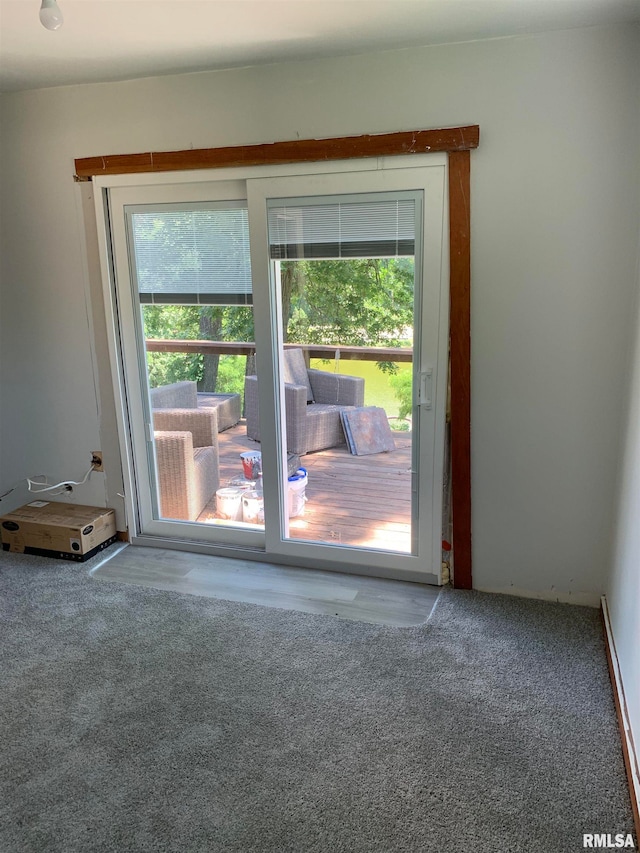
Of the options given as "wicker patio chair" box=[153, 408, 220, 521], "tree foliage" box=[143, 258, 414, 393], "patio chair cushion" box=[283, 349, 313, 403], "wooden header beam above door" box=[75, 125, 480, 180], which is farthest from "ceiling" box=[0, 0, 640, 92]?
"wicker patio chair" box=[153, 408, 220, 521]

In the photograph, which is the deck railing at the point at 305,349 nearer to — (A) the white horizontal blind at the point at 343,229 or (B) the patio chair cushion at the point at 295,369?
(B) the patio chair cushion at the point at 295,369

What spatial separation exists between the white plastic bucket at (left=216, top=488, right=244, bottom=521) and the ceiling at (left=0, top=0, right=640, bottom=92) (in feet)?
7.01

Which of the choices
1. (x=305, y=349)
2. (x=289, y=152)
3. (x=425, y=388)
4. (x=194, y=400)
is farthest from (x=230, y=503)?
(x=289, y=152)

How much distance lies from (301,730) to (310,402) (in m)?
1.62

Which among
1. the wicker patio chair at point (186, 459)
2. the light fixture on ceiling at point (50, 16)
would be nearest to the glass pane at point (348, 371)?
the wicker patio chair at point (186, 459)

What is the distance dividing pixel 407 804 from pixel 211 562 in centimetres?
183

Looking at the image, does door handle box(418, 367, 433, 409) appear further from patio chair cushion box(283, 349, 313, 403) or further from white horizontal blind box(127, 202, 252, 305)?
white horizontal blind box(127, 202, 252, 305)

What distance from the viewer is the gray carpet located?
1764mm

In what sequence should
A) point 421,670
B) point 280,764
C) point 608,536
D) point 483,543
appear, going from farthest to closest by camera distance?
point 483,543, point 608,536, point 421,670, point 280,764

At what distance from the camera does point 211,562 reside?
341 cm

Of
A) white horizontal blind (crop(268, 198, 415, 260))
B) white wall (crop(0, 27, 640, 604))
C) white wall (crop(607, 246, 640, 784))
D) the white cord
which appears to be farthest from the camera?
the white cord

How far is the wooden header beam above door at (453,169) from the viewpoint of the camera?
2.65 metres

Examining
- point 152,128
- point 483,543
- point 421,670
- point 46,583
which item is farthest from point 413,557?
point 152,128

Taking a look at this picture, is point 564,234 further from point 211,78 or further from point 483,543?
point 211,78
